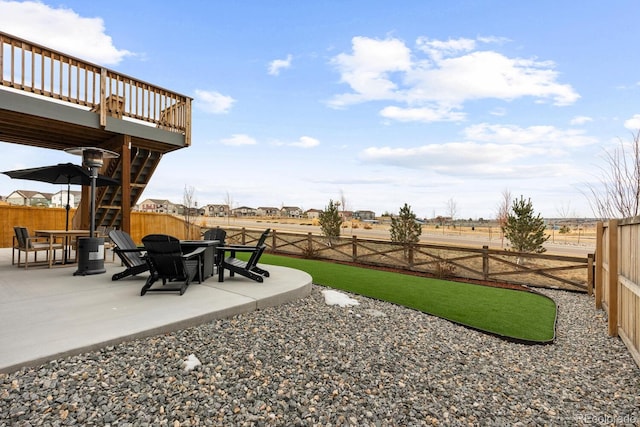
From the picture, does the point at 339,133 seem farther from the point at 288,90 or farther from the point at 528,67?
the point at 528,67

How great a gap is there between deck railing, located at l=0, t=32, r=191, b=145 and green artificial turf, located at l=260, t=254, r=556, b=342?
5395 millimetres

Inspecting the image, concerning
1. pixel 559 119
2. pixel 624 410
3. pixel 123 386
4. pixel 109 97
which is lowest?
pixel 624 410

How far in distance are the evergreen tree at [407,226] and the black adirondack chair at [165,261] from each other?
31.3ft

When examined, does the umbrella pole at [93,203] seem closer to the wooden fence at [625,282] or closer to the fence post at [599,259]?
the wooden fence at [625,282]

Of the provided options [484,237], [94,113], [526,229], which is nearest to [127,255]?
[94,113]

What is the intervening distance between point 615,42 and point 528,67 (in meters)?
1.80

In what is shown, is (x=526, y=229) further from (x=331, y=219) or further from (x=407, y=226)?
(x=331, y=219)

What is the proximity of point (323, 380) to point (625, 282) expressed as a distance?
13.6 ft

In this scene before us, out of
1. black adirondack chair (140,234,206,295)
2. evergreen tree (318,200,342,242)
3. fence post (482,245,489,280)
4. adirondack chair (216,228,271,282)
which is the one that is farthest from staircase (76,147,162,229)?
fence post (482,245,489,280)

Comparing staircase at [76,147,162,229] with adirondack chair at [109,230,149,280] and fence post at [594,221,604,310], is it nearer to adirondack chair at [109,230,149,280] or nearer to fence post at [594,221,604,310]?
adirondack chair at [109,230,149,280]

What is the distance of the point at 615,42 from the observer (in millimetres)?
7762

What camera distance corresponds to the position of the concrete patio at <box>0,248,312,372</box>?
103 inches

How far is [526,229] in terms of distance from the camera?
1166 centimetres

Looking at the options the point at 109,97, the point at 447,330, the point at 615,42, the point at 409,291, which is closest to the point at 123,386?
the point at 447,330
